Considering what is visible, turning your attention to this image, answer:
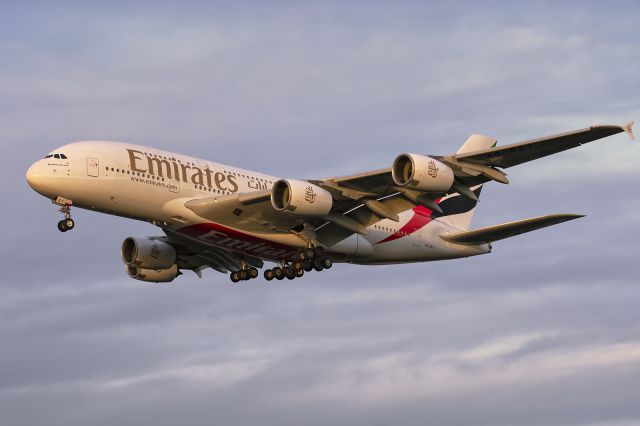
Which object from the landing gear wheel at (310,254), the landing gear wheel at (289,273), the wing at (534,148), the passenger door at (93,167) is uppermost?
the passenger door at (93,167)

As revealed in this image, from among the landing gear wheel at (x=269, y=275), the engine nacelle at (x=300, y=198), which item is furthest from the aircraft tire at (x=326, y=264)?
the engine nacelle at (x=300, y=198)

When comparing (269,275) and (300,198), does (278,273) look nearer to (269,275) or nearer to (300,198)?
(269,275)

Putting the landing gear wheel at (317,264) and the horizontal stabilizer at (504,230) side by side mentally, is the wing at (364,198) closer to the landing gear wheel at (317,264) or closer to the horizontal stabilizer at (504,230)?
the landing gear wheel at (317,264)

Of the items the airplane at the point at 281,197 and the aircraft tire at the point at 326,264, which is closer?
the airplane at the point at 281,197

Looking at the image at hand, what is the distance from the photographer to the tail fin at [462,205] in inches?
2478

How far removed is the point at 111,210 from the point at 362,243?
11.5 meters

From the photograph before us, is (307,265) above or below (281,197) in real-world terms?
below

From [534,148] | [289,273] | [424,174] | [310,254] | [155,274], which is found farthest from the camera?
[155,274]

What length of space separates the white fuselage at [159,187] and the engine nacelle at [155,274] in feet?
21.1

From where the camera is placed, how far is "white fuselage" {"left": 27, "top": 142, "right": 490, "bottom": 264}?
5203cm

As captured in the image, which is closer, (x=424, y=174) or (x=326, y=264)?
(x=424, y=174)

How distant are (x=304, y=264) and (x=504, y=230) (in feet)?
28.5

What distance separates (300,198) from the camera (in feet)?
168

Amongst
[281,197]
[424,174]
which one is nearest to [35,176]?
[281,197]
